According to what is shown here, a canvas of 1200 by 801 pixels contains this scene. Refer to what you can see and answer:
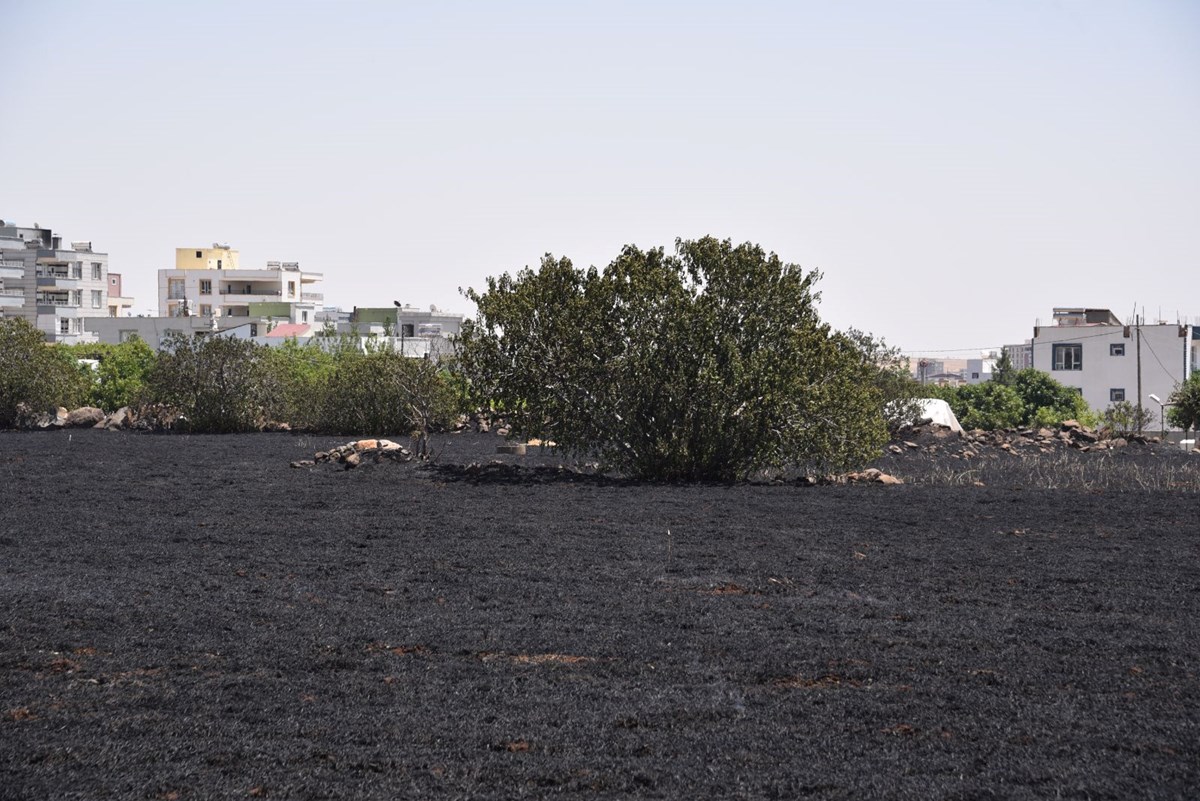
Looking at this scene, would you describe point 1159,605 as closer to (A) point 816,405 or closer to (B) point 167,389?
(A) point 816,405

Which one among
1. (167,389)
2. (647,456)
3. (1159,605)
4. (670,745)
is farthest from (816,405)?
(167,389)

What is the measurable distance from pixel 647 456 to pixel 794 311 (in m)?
3.45

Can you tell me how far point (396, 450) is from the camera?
80.9ft

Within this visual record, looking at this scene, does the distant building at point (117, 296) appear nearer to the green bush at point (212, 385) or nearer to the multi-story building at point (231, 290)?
the multi-story building at point (231, 290)

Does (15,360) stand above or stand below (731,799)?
above

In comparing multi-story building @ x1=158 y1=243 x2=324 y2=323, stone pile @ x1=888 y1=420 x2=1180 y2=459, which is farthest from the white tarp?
multi-story building @ x1=158 y1=243 x2=324 y2=323

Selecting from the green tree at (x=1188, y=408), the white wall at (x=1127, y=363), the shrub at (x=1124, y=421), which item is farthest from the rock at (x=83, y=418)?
the white wall at (x=1127, y=363)

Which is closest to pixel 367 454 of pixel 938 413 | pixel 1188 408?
pixel 938 413

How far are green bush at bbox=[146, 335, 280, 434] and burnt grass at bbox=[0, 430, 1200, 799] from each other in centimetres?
2053

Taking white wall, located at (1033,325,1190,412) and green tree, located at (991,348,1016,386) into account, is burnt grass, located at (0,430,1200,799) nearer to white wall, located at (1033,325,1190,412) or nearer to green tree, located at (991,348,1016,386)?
green tree, located at (991,348,1016,386)

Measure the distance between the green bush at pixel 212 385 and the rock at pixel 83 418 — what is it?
2768mm

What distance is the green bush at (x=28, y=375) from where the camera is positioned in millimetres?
37812

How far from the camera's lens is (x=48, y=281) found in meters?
89.2

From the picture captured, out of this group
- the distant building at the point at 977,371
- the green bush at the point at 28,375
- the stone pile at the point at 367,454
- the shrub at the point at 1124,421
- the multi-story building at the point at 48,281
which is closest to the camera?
the stone pile at the point at 367,454
